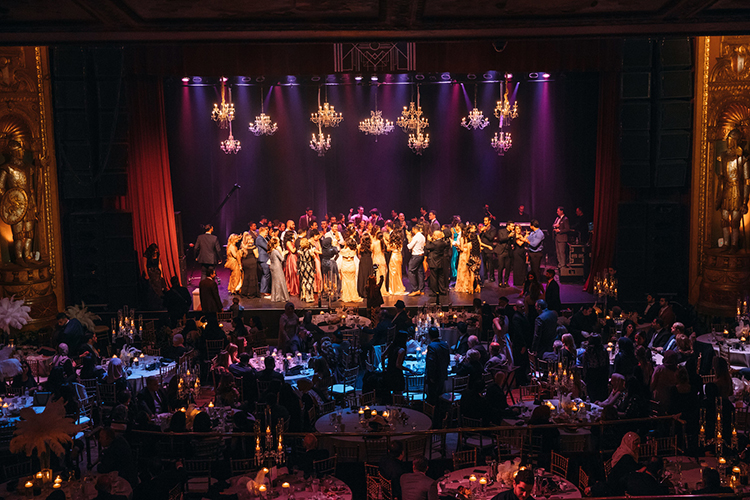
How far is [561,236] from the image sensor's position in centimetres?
1717

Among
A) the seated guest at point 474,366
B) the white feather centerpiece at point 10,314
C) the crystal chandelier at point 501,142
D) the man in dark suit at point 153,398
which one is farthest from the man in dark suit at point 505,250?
the white feather centerpiece at point 10,314

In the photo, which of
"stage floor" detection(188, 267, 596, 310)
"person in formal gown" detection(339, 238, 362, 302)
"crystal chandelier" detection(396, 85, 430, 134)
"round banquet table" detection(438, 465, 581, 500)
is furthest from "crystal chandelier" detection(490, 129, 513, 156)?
"round banquet table" detection(438, 465, 581, 500)

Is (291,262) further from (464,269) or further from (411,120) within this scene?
(411,120)

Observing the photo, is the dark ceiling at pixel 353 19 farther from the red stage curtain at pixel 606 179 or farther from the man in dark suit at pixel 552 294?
the red stage curtain at pixel 606 179

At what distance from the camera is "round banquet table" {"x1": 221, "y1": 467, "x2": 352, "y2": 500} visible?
6.54 metres

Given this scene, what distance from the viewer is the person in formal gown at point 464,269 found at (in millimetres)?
16000

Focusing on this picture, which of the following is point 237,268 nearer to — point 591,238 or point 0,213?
point 0,213

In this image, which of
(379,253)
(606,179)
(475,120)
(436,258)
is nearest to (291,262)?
(379,253)

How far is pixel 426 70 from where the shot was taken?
1432 centimetres

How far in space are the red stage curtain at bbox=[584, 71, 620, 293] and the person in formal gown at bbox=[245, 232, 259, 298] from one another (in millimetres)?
7526

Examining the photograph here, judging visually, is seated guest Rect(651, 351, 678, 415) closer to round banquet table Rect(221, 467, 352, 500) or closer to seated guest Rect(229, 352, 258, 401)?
round banquet table Rect(221, 467, 352, 500)

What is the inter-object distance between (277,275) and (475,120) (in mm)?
6527

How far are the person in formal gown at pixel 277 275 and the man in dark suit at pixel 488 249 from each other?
4.69m

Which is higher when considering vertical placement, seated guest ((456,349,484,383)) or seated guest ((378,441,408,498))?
seated guest ((456,349,484,383))
